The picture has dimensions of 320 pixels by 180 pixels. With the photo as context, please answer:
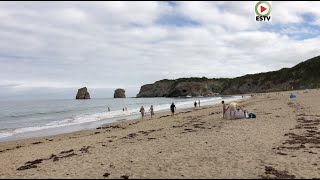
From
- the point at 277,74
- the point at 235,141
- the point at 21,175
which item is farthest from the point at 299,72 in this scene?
the point at 21,175

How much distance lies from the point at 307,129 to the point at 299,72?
11657 centimetres

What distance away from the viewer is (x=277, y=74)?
134125 millimetres

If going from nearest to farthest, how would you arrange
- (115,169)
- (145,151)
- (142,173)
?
(142,173) → (115,169) → (145,151)

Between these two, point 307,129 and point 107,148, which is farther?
point 307,129

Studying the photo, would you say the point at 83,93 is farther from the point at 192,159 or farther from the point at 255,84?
the point at 192,159

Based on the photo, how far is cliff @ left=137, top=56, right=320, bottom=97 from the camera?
118125 mm

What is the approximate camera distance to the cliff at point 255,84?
11812 cm

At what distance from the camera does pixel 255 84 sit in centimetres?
14450

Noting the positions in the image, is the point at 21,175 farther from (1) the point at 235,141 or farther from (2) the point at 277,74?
(2) the point at 277,74

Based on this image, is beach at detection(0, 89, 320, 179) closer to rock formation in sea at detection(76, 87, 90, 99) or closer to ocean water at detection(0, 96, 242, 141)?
ocean water at detection(0, 96, 242, 141)

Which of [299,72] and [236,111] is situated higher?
[299,72]

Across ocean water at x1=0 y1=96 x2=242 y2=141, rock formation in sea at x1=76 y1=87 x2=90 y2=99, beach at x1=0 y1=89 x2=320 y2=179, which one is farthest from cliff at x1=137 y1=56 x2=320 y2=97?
beach at x1=0 y1=89 x2=320 y2=179

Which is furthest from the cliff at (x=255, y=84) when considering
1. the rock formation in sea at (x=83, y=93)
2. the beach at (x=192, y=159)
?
the beach at (x=192, y=159)

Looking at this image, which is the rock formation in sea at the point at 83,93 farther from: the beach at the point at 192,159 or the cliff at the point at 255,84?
the beach at the point at 192,159
